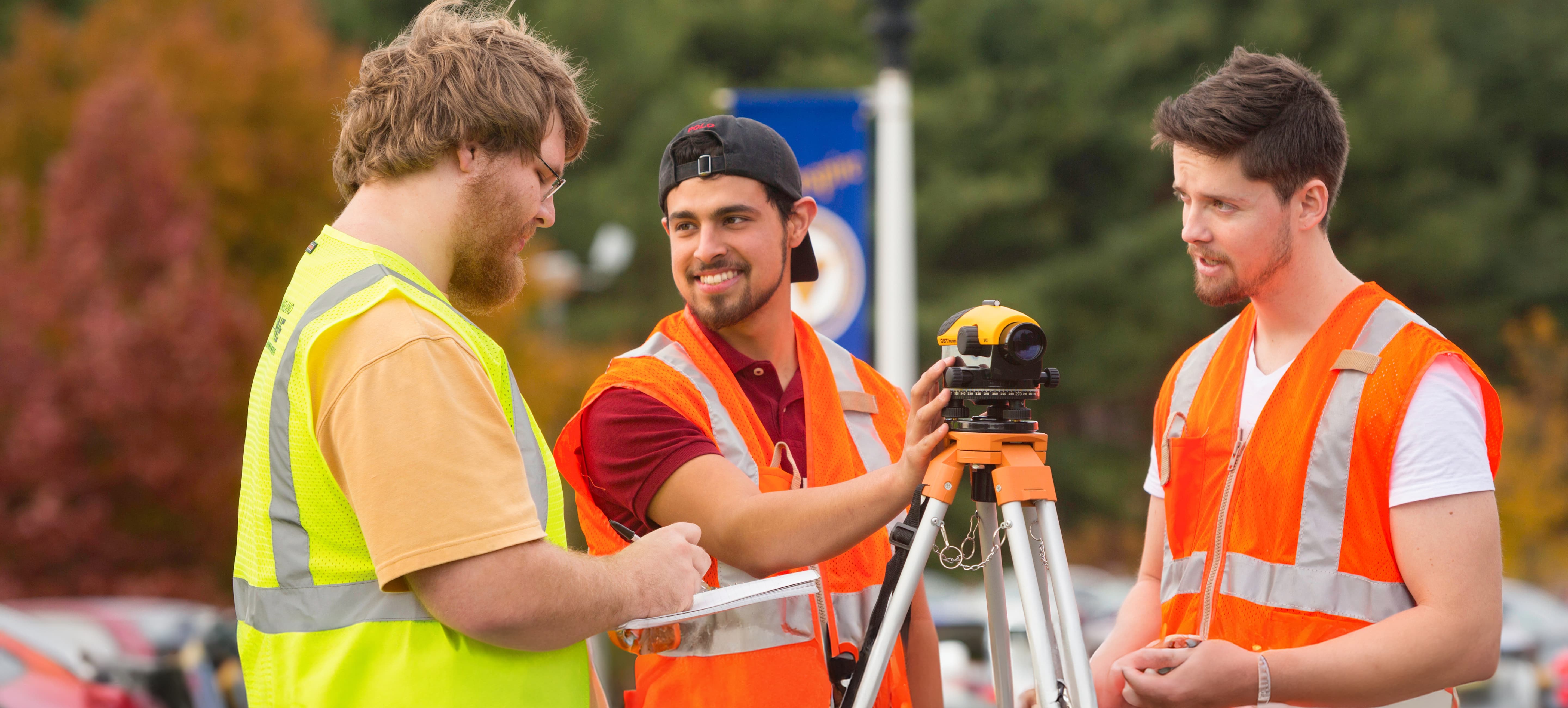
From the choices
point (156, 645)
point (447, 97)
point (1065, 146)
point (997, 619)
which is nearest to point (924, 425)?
point (997, 619)

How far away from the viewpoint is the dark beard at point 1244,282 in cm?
276

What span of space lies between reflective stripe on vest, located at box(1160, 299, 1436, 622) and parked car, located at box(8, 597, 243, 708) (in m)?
5.03

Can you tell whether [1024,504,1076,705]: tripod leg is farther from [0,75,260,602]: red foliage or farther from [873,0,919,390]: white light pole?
[0,75,260,602]: red foliage

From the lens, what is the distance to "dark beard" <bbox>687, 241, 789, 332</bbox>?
3145mm

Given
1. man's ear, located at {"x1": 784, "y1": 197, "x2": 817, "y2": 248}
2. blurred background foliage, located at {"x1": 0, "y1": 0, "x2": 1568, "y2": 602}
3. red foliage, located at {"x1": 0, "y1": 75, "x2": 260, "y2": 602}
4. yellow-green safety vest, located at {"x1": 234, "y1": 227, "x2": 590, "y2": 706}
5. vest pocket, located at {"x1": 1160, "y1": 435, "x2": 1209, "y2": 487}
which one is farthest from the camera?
blurred background foliage, located at {"x1": 0, "y1": 0, "x2": 1568, "y2": 602}

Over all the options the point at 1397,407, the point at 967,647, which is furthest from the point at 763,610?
the point at 967,647

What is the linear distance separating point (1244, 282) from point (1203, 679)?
32.8 inches

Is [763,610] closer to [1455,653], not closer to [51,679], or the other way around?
[1455,653]

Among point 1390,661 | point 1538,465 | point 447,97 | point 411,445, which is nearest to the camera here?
point 411,445

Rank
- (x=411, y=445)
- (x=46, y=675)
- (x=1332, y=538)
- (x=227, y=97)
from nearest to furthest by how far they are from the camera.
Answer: (x=411, y=445)
(x=1332, y=538)
(x=46, y=675)
(x=227, y=97)

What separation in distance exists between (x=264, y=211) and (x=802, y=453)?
45.6ft

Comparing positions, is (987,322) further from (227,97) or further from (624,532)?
(227,97)

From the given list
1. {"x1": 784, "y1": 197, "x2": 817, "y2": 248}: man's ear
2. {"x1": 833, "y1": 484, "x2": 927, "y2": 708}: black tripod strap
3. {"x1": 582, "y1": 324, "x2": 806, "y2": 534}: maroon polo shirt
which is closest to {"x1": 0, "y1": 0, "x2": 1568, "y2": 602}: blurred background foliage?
{"x1": 784, "y1": 197, "x2": 817, "y2": 248}: man's ear

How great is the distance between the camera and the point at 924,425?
2623 mm
